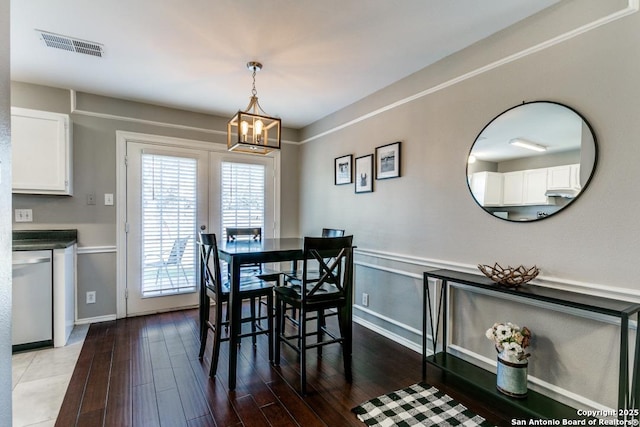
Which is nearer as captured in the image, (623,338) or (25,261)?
(623,338)

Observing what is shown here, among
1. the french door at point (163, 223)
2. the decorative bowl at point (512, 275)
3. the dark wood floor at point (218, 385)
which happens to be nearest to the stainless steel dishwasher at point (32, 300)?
the dark wood floor at point (218, 385)

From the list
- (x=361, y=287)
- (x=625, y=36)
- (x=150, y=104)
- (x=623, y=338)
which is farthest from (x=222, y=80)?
(x=623, y=338)

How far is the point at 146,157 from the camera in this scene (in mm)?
3605

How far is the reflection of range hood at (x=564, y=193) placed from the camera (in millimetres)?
1792

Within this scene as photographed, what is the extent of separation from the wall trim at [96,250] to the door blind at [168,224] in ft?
0.99

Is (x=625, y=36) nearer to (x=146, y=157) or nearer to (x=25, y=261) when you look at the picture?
(x=146, y=157)

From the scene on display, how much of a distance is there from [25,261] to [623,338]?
4075mm

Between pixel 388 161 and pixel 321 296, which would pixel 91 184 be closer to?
pixel 321 296

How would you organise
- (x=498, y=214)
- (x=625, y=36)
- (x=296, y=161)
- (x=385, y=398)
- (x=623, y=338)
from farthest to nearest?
(x=296, y=161) → (x=498, y=214) → (x=385, y=398) → (x=625, y=36) → (x=623, y=338)

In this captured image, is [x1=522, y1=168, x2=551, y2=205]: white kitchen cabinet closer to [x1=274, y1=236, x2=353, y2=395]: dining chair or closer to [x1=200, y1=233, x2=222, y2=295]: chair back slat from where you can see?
[x1=274, y1=236, x2=353, y2=395]: dining chair

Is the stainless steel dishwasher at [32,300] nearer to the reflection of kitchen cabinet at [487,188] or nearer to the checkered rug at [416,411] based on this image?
the checkered rug at [416,411]

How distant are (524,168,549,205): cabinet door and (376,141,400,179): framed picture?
112 cm

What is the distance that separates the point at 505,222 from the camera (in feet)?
6.97

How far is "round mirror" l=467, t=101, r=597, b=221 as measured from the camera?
1788 millimetres
